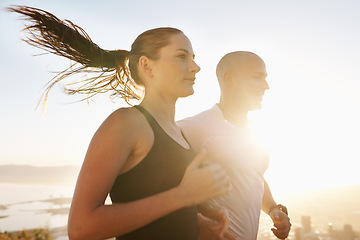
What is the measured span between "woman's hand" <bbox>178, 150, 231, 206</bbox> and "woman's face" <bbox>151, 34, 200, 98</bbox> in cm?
54

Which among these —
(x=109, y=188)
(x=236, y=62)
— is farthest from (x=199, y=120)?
(x=109, y=188)

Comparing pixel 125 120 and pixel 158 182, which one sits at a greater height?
pixel 125 120

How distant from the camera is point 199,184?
1516 mm

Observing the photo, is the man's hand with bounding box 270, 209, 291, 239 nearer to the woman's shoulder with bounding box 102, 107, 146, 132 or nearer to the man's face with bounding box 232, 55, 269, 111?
the man's face with bounding box 232, 55, 269, 111

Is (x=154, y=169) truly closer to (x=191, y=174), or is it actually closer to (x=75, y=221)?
(x=191, y=174)

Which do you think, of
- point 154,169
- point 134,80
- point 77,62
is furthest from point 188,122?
point 154,169

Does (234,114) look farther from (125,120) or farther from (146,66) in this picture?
(125,120)

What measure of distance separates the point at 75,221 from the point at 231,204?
181 centimetres

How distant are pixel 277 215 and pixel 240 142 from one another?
806mm

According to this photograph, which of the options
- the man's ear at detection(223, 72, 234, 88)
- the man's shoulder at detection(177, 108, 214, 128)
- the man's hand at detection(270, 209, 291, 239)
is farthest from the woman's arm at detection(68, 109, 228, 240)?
the man's ear at detection(223, 72, 234, 88)

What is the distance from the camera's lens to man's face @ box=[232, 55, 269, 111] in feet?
11.5

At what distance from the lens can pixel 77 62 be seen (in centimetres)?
211

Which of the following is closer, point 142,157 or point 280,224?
point 142,157

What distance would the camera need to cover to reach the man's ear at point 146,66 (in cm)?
200
